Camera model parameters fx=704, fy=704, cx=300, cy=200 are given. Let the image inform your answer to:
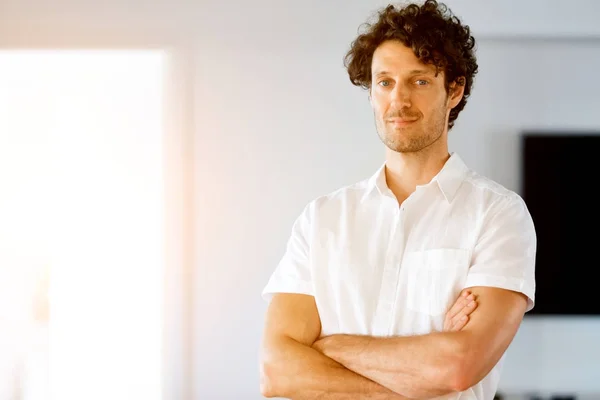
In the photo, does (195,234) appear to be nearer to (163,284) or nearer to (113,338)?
(163,284)

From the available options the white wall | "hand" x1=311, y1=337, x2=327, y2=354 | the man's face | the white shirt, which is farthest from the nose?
the white wall

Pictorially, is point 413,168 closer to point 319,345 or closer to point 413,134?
point 413,134

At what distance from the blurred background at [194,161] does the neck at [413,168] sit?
3.68 feet

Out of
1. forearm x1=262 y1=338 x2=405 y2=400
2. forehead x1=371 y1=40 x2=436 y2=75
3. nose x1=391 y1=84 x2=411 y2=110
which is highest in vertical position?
forehead x1=371 y1=40 x2=436 y2=75

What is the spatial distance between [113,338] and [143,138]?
914 millimetres

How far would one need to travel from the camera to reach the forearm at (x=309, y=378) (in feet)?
5.70

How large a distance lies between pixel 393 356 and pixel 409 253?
288 millimetres

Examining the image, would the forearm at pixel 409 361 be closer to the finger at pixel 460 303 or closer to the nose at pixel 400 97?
the finger at pixel 460 303

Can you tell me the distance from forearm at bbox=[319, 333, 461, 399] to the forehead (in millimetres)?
718

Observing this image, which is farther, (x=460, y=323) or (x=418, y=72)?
(x=418, y=72)

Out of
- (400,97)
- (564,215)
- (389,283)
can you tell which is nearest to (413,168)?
(400,97)

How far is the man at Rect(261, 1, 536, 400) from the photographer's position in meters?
1.69

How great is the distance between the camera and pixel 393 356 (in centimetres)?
171

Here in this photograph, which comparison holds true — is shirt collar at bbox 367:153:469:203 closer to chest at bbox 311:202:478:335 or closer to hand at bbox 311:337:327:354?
chest at bbox 311:202:478:335
